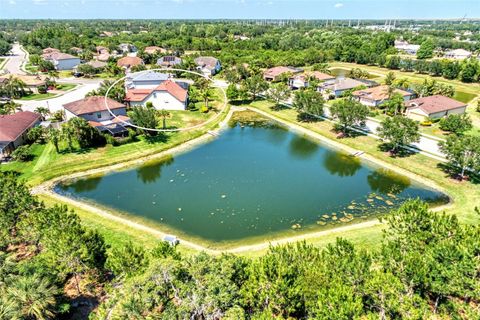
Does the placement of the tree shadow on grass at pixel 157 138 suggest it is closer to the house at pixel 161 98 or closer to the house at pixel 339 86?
the house at pixel 161 98

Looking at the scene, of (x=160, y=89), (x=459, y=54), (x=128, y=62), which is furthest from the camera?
(x=459, y=54)

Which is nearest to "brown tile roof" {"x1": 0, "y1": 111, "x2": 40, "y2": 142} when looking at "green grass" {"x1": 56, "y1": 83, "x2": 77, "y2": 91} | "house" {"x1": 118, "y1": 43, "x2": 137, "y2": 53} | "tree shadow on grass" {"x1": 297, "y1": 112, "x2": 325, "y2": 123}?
"green grass" {"x1": 56, "y1": 83, "x2": 77, "y2": 91}

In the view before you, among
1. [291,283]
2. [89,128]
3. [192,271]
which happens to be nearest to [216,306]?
[192,271]

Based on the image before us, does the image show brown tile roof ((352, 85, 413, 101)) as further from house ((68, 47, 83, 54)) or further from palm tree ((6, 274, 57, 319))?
house ((68, 47, 83, 54))

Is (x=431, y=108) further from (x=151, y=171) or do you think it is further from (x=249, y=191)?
(x=151, y=171)

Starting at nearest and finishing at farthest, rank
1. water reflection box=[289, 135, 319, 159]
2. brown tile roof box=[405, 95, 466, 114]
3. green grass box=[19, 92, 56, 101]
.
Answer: water reflection box=[289, 135, 319, 159] → brown tile roof box=[405, 95, 466, 114] → green grass box=[19, 92, 56, 101]

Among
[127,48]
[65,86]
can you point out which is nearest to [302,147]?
[65,86]
